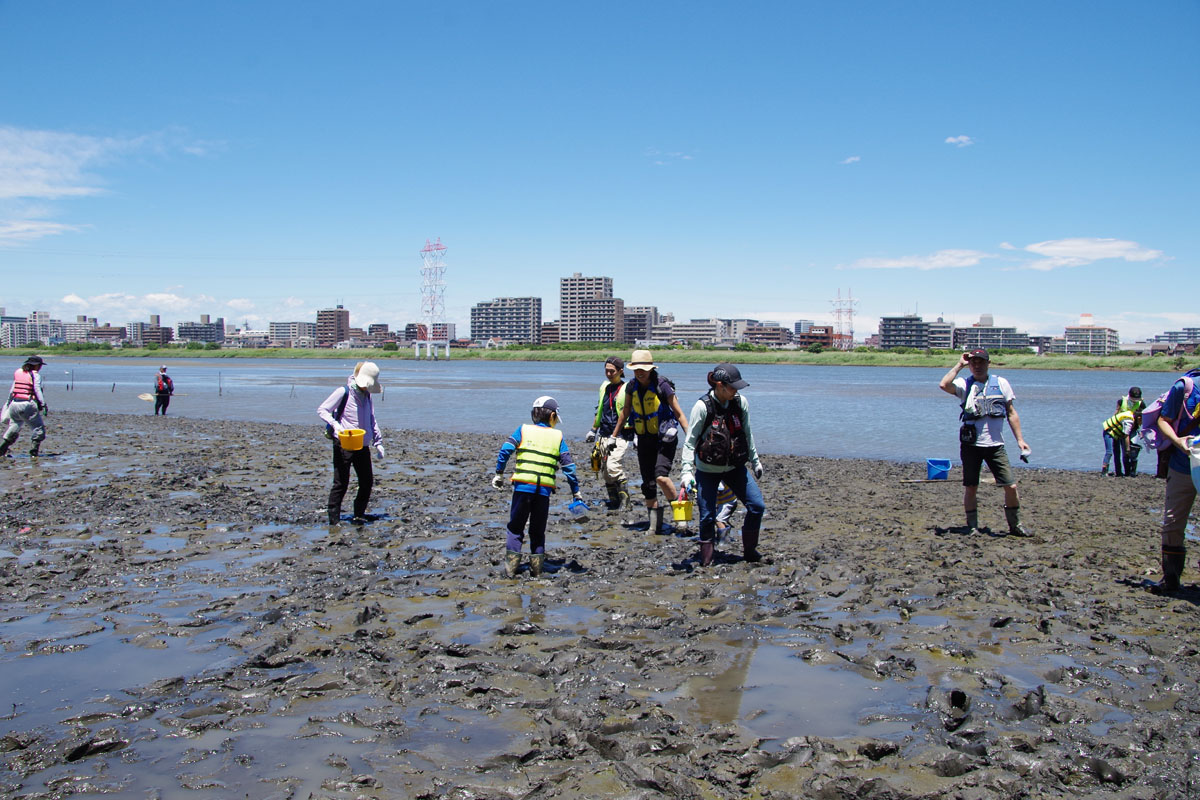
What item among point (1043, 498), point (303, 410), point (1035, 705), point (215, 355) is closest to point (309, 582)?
point (1035, 705)

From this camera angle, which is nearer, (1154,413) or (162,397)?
(1154,413)

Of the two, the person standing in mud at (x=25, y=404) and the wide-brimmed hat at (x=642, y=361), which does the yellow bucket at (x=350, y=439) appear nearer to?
the wide-brimmed hat at (x=642, y=361)

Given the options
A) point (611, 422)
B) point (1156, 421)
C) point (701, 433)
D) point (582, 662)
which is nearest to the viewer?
point (582, 662)

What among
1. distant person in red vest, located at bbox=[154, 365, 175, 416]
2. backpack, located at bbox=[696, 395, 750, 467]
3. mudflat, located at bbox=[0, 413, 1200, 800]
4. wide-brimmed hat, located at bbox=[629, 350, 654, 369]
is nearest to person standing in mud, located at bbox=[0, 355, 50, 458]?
mudflat, located at bbox=[0, 413, 1200, 800]

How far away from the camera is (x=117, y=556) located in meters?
9.04

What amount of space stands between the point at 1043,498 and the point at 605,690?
12.4 metres

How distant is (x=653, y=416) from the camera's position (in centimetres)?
1027

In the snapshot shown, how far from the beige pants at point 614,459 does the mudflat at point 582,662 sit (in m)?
0.68

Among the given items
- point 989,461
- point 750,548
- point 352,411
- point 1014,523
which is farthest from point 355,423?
point 1014,523

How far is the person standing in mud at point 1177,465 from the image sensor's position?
23.7ft

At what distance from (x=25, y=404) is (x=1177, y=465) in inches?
748

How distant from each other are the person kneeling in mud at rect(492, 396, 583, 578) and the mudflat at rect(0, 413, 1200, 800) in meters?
0.31

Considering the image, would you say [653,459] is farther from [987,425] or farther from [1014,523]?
[1014,523]

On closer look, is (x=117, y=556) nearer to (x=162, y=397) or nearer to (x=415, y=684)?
(x=415, y=684)
